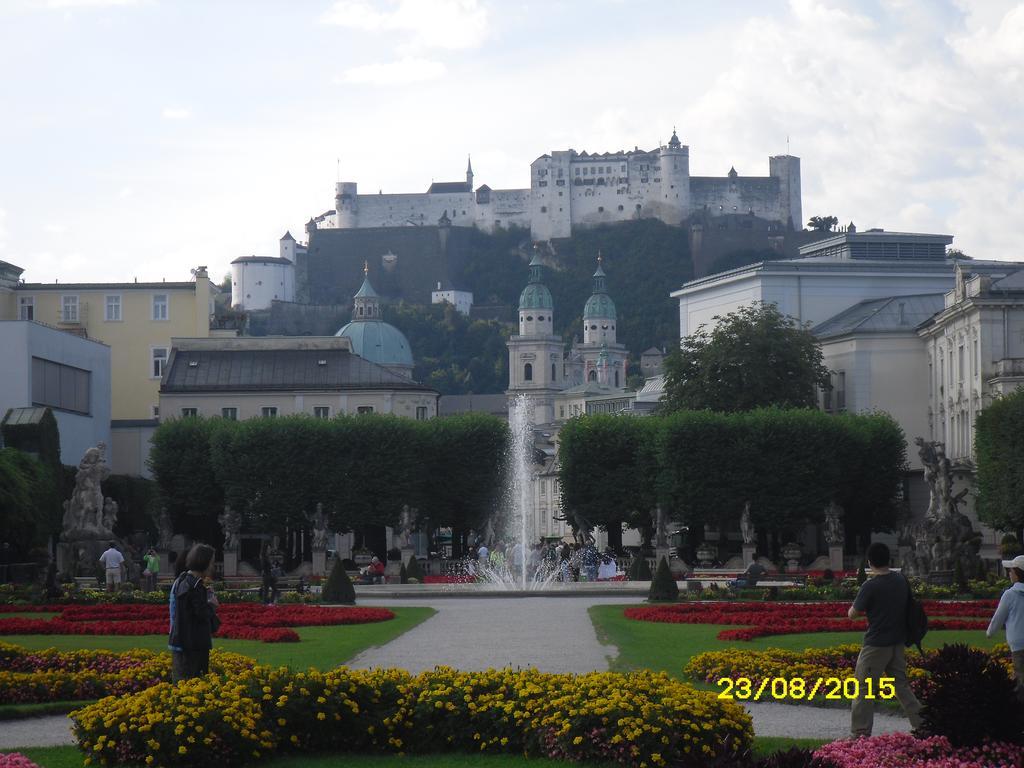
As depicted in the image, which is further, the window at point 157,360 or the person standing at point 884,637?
the window at point 157,360

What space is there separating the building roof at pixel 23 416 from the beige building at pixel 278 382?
78.7ft

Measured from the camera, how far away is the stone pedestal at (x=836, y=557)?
65.4 m

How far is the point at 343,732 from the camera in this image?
1644 cm

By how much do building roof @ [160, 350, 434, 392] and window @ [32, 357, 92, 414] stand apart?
13.6 m

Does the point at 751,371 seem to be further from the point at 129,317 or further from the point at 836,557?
the point at 129,317

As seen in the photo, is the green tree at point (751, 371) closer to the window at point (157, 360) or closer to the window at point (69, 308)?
the window at point (157, 360)

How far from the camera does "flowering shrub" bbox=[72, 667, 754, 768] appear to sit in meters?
15.0

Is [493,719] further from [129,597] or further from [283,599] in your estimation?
[283,599]

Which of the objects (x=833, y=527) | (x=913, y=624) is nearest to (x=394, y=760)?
(x=913, y=624)

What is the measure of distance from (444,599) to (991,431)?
80.1 feet

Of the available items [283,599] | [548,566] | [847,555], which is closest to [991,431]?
[847,555]

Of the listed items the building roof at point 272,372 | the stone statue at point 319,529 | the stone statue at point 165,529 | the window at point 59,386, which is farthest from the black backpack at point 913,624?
the building roof at point 272,372

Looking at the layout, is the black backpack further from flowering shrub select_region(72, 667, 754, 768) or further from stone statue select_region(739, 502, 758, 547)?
stone statue select_region(739, 502, 758, 547)

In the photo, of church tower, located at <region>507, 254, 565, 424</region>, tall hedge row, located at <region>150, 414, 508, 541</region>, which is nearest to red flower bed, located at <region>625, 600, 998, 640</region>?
tall hedge row, located at <region>150, 414, 508, 541</region>
